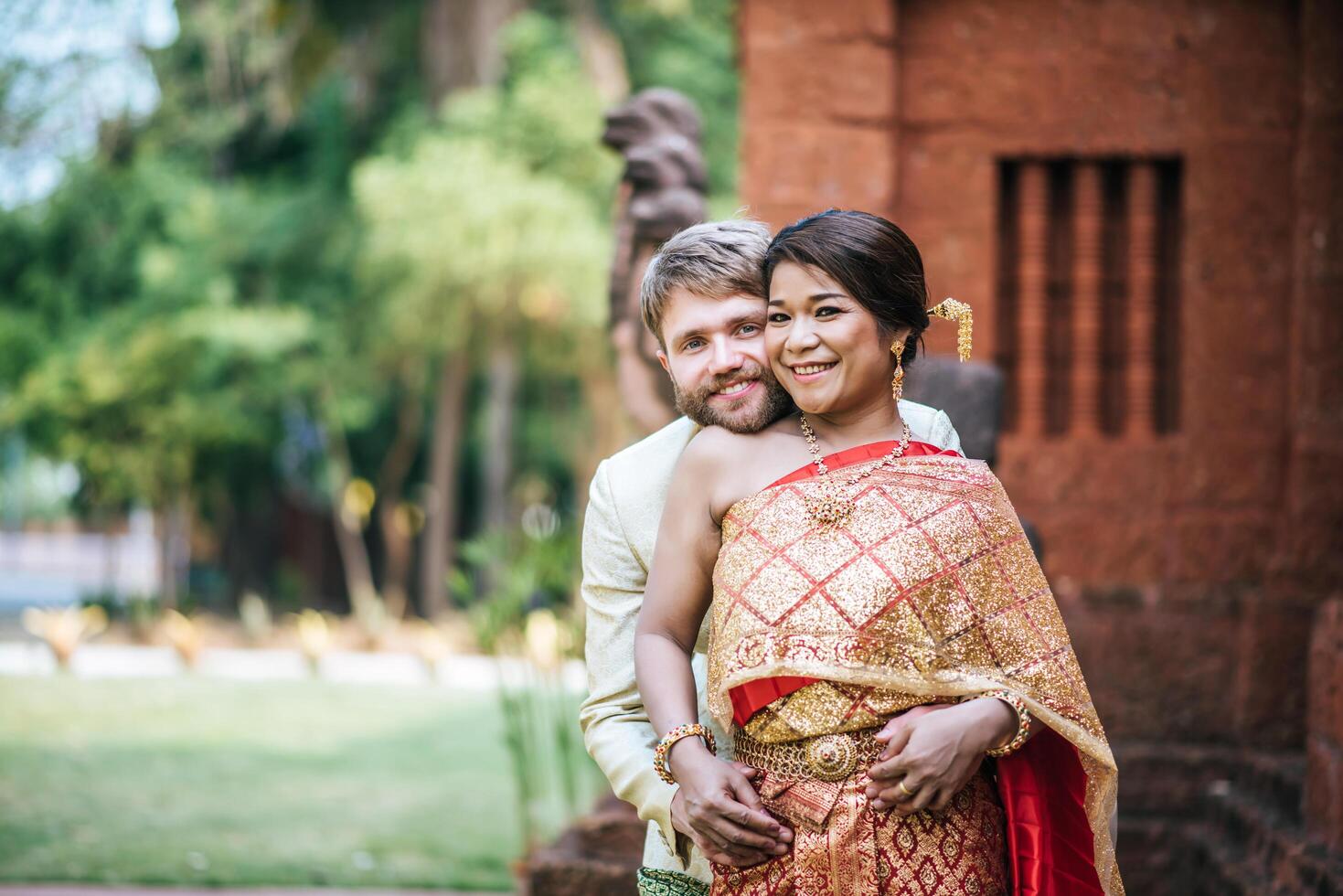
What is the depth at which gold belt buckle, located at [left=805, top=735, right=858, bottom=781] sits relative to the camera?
1.87 metres

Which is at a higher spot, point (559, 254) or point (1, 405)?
point (559, 254)

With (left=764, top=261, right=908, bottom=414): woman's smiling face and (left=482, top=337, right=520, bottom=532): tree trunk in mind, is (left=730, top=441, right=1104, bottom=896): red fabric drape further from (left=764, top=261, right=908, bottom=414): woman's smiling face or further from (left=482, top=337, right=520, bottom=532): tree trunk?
(left=482, top=337, right=520, bottom=532): tree trunk

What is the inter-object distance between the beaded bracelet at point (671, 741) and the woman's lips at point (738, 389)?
49 cm

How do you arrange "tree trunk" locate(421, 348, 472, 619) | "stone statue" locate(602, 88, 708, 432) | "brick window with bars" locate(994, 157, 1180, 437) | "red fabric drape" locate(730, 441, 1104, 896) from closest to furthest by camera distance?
"red fabric drape" locate(730, 441, 1104, 896) → "stone statue" locate(602, 88, 708, 432) → "brick window with bars" locate(994, 157, 1180, 437) → "tree trunk" locate(421, 348, 472, 619)

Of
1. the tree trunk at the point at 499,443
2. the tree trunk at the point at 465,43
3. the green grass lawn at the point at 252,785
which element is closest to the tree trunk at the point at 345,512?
the tree trunk at the point at 499,443

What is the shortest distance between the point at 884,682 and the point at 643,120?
3.10 m

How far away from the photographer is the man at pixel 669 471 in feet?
6.82

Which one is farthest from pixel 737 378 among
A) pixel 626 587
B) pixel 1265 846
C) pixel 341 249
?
pixel 341 249

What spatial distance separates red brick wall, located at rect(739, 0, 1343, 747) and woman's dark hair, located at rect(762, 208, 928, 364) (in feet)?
9.33

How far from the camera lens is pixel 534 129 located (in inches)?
558

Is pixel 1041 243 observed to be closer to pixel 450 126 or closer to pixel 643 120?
pixel 643 120

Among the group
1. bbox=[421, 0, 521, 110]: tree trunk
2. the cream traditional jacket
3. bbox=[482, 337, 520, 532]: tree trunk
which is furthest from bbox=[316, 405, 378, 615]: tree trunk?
the cream traditional jacket

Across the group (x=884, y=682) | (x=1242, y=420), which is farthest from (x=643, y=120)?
(x=884, y=682)

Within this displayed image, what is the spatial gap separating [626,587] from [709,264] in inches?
21.4
